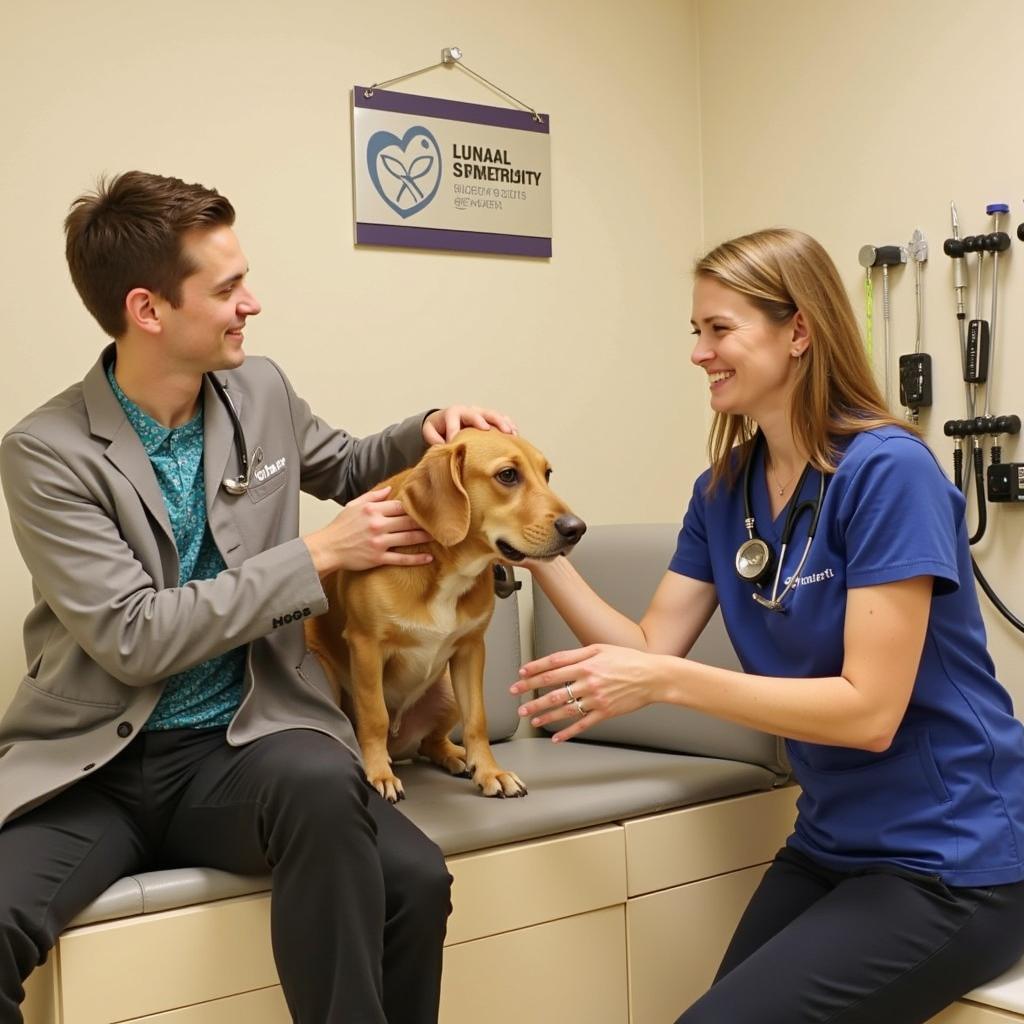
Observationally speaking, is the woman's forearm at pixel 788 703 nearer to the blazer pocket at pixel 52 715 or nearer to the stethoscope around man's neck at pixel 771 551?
the stethoscope around man's neck at pixel 771 551

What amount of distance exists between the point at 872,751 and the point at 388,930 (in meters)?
0.70

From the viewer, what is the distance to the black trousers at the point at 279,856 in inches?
59.3

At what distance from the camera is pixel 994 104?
2588mm

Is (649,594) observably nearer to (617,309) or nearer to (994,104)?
(617,309)

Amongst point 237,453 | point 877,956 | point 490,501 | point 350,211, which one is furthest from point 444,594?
point 350,211

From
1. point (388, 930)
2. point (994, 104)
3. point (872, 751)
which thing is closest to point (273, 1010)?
point (388, 930)

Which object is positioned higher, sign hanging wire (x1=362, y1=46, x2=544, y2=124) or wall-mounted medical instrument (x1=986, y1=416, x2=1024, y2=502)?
sign hanging wire (x1=362, y1=46, x2=544, y2=124)

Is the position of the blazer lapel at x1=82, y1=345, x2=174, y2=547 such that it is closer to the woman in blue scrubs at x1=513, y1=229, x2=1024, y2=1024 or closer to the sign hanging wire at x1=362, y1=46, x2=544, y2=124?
the woman in blue scrubs at x1=513, y1=229, x2=1024, y2=1024

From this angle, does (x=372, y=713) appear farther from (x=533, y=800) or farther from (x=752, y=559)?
(x=752, y=559)

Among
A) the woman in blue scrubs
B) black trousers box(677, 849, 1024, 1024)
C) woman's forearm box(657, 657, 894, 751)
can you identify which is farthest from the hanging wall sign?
black trousers box(677, 849, 1024, 1024)

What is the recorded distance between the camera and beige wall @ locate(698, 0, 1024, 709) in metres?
2.59

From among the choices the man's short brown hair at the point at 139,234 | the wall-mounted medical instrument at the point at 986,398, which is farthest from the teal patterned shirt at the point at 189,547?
the wall-mounted medical instrument at the point at 986,398

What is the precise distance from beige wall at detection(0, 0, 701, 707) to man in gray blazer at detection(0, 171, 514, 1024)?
591mm

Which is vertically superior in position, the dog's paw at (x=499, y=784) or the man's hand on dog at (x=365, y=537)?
the man's hand on dog at (x=365, y=537)
